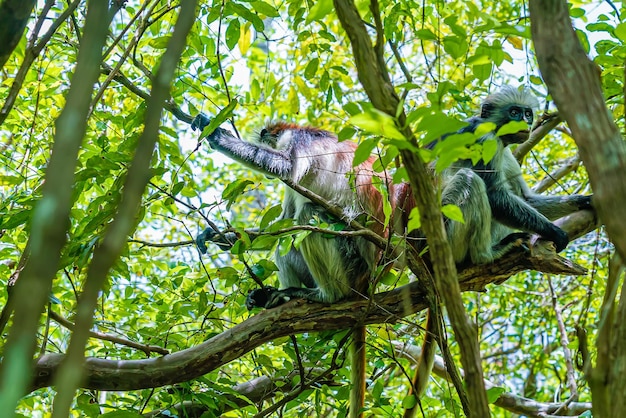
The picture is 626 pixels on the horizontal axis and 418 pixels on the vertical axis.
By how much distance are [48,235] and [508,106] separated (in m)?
6.41

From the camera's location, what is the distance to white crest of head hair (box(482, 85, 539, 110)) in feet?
22.9

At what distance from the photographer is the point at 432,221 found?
2162mm

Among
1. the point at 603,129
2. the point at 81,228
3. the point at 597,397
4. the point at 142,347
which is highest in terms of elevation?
the point at 81,228

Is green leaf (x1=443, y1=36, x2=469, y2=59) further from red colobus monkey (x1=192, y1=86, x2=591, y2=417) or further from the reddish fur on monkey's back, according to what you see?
the reddish fur on monkey's back

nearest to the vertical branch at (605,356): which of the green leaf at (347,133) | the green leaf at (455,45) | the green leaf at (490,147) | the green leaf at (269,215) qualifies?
the green leaf at (490,147)

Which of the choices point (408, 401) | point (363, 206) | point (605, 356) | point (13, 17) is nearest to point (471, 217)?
point (363, 206)

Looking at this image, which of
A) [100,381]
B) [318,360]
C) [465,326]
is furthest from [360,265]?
[465,326]

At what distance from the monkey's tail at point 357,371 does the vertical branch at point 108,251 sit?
4.54 meters

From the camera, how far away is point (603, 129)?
6.57 ft

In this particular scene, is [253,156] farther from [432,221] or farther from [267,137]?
[432,221]

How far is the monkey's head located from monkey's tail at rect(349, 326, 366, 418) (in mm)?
2543

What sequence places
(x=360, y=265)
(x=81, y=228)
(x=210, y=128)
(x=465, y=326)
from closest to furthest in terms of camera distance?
(x=465, y=326) < (x=210, y=128) < (x=81, y=228) < (x=360, y=265)

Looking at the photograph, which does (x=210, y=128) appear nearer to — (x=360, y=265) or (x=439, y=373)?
(x=360, y=265)

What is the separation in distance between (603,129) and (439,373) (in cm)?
590
